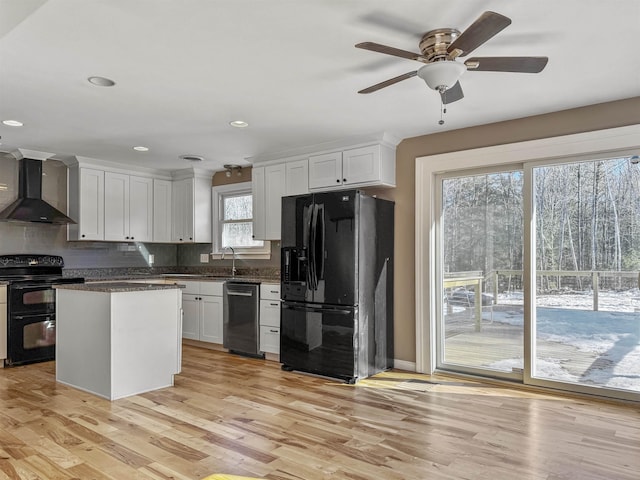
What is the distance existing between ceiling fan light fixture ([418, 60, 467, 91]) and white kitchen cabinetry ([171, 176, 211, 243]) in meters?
4.44

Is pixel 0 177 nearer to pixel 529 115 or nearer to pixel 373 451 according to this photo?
pixel 373 451

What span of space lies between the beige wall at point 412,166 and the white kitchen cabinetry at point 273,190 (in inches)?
36.4

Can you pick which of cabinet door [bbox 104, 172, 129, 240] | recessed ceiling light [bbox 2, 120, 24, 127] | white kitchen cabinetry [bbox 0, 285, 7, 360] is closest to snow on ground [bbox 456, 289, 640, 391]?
recessed ceiling light [bbox 2, 120, 24, 127]

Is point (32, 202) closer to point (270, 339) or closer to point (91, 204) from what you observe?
point (91, 204)

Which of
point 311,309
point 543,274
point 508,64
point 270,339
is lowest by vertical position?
point 270,339

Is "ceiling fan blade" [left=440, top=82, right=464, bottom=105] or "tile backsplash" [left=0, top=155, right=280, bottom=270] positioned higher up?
"ceiling fan blade" [left=440, top=82, right=464, bottom=105]

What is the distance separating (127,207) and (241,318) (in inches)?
89.3

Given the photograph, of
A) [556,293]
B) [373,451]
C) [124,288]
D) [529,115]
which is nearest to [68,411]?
[124,288]

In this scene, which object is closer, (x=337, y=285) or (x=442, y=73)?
(x=442, y=73)

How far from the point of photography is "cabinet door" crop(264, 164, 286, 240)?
5227 millimetres

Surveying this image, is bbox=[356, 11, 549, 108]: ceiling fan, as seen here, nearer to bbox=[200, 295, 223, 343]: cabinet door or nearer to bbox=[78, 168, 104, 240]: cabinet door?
bbox=[200, 295, 223, 343]: cabinet door

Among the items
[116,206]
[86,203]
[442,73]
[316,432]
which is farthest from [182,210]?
[442,73]

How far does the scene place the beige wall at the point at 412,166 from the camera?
12.7 feet

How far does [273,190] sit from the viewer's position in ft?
17.4
